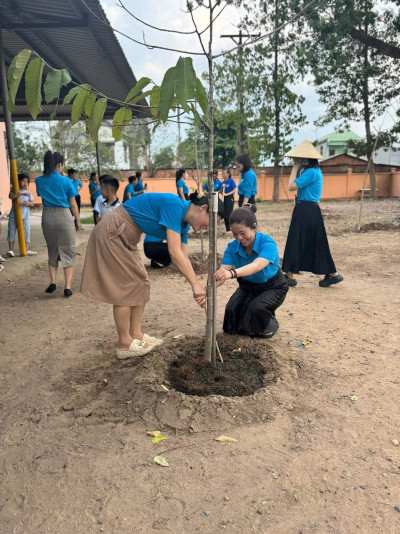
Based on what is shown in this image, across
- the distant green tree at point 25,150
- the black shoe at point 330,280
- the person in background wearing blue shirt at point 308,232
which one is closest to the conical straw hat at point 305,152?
the person in background wearing blue shirt at point 308,232

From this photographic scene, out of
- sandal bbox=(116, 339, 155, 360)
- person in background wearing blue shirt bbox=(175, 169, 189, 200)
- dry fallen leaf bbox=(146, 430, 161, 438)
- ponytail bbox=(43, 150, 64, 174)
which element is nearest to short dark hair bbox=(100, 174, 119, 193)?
ponytail bbox=(43, 150, 64, 174)

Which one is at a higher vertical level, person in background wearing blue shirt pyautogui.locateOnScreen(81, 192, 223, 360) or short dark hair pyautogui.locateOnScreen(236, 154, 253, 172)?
short dark hair pyautogui.locateOnScreen(236, 154, 253, 172)

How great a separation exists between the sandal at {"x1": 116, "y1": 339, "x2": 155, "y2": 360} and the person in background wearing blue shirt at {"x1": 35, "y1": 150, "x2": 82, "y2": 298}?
7.23ft

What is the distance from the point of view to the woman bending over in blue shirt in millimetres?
5637

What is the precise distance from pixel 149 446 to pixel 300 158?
416 cm

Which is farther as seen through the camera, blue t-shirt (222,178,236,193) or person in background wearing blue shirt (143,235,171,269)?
blue t-shirt (222,178,236,193)

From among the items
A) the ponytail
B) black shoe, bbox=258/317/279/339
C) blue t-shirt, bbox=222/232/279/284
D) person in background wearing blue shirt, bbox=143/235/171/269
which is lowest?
black shoe, bbox=258/317/279/339

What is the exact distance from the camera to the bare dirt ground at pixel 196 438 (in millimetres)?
2031

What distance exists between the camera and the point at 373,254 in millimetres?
8039

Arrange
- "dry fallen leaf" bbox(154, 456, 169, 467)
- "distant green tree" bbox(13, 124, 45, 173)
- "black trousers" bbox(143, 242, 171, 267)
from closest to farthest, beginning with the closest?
"dry fallen leaf" bbox(154, 456, 169, 467) → "black trousers" bbox(143, 242, 171, 267) → "distant green tree" bbox(13, 124, 45, 173)

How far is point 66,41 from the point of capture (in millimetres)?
7840

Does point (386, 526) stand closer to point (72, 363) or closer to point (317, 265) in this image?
point (72, 363)

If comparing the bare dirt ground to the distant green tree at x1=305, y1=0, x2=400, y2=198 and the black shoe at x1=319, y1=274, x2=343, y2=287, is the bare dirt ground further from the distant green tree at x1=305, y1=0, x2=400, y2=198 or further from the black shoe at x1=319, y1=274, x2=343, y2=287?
the distant green tree at x1=305, y1=0, x2=400, y2=198

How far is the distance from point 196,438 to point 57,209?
361cm
